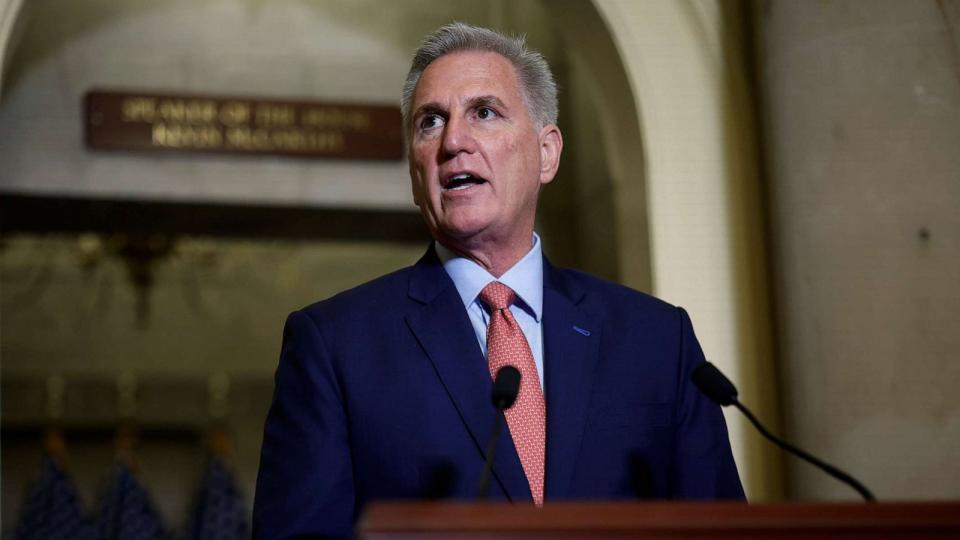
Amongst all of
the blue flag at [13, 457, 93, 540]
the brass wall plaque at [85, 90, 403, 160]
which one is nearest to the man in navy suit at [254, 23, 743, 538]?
the brass wall plaque at [85, 90, 403, 160]

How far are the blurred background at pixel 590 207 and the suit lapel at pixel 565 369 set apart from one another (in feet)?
4.22

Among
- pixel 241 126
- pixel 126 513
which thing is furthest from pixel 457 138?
pixel 126 513

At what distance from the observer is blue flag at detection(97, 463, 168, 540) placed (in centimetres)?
605

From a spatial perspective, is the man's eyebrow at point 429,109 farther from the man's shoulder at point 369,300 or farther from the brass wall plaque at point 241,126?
the brass wall plaque at point 241,126

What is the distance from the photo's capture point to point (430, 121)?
2.11 m

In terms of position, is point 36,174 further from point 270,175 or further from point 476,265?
point 476,265

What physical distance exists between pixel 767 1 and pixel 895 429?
124 cm

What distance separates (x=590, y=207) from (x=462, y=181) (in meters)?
3.16

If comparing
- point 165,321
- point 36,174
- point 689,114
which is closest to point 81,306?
point 165,321

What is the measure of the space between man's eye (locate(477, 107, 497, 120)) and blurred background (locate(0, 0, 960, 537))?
4.62 ft

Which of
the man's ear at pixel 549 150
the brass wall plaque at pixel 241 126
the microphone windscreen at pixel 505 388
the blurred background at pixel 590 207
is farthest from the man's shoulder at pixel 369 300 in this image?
the brass wall plaque at pixel 241 126

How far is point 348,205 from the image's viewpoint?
4.79 m

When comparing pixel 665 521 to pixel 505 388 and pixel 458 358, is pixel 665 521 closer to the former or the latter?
pixel 505 388

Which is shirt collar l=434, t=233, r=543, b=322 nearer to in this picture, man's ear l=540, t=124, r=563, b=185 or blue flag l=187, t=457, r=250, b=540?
man's ear l=540, t=124, r=563, b=185
